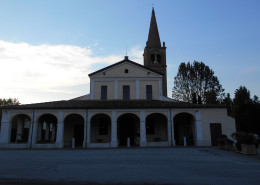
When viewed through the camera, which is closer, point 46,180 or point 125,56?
point 46,180

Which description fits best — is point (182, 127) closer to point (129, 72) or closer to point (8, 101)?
point (129, 72)

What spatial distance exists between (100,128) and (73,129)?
125 inches

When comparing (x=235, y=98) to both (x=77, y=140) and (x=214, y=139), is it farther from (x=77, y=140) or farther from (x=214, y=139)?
(x=77, y=140)

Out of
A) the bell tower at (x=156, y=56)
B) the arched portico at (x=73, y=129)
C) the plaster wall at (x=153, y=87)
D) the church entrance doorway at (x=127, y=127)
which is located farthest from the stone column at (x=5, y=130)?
the bell tower at (x=156, y=56)

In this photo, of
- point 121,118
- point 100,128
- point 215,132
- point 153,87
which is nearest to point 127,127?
point 121,118

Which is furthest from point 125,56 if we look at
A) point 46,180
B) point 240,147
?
point 46,180

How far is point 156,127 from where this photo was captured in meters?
24.0

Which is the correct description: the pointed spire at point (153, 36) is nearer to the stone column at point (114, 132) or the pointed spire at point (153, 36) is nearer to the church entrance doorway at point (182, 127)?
the church entrance doorway at point (182, 127)

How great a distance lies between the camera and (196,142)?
21531mm

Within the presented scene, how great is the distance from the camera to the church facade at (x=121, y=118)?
21422 mm

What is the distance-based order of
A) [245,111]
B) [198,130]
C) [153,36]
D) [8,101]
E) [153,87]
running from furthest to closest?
[8,101], [153,36], [245,111], [153,87], [198,130]

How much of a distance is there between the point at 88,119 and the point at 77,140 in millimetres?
4329

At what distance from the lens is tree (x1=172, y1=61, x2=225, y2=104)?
121 ft

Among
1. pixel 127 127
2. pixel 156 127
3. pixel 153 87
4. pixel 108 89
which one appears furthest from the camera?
pixel 153 87
